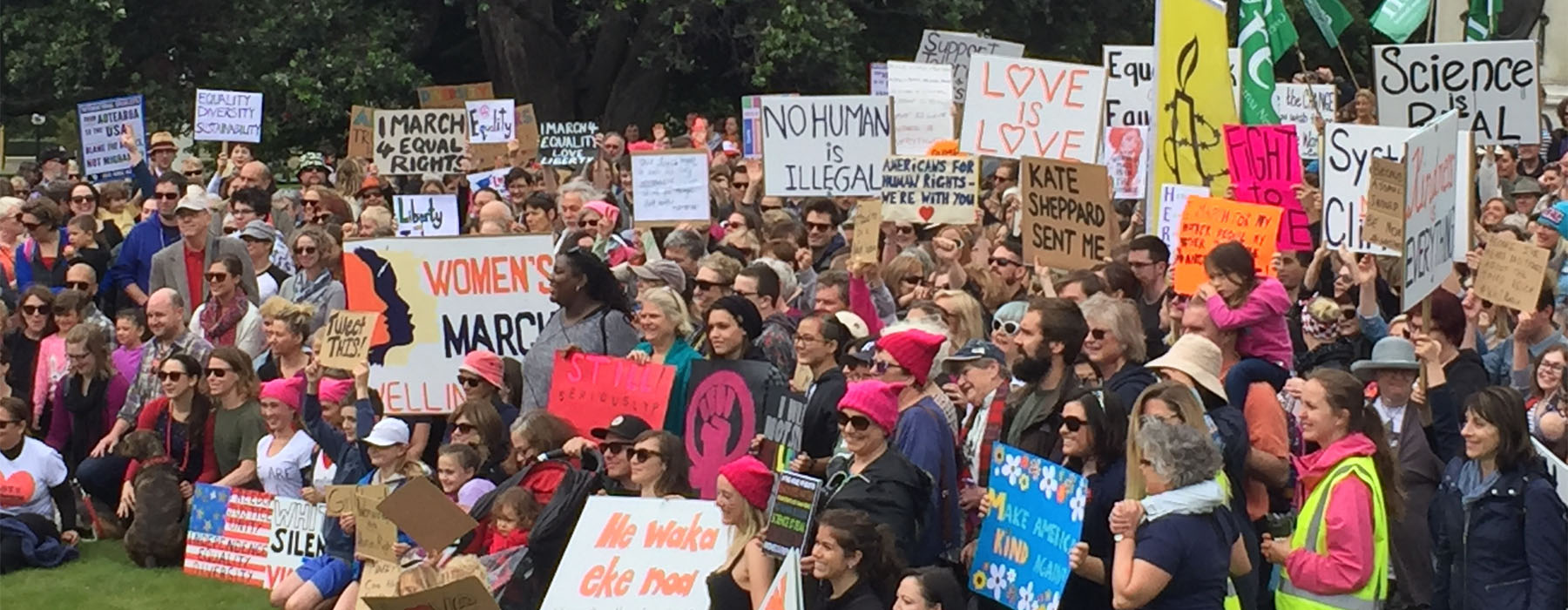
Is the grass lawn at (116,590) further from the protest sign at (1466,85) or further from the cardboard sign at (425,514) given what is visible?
the protest sign at (1466,85)

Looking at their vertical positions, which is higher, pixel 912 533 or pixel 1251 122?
pixel 1251 122

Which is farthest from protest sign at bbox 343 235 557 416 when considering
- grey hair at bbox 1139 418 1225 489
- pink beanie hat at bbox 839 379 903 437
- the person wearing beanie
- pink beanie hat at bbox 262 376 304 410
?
grey hair at bbox 1139 418 1225 489

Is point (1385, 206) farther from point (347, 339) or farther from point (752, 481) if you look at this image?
point (347, 339)

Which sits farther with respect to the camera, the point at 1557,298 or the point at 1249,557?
the point at 1557,298

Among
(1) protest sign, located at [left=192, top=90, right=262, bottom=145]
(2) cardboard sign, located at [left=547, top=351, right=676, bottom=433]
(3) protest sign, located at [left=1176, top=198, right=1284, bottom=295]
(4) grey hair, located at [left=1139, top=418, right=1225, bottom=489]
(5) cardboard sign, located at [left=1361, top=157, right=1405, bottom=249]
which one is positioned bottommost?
(2) cardboard sign, located at [left=547, top=351, right=676, bottom=433]

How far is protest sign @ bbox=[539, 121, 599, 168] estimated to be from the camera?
79.3 ft

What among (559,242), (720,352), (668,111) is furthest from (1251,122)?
(668,111)

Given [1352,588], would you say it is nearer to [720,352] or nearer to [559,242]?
[720,352]

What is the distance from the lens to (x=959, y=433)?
9.13m

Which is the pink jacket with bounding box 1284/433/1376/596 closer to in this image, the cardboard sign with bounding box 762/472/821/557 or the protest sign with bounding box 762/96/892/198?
the cardboard sign with bounding box 762/472/821/557

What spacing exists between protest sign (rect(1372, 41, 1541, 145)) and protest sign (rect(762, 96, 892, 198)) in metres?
3.53

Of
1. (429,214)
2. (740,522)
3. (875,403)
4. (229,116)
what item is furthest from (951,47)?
(875,403)

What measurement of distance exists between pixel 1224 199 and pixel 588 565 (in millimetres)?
4069

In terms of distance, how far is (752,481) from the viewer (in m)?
8.24
